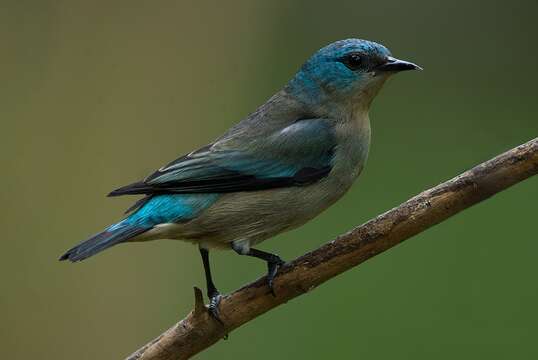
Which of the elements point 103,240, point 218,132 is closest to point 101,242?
point 103,240

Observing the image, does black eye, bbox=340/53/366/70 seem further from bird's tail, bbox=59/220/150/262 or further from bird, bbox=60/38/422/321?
bird's tail, bbox=59/220/150/262

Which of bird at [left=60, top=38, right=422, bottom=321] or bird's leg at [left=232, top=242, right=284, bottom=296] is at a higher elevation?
A: bird at [left=60, top=38, right=422, bottom=321]

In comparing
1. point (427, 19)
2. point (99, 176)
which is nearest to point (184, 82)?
point (99, 176)

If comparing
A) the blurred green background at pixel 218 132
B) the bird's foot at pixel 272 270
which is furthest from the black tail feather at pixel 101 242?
the blurred green background at pixel 218 132

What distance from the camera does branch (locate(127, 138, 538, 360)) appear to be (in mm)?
3537

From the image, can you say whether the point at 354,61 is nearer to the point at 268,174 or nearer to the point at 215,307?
the point at 268,174

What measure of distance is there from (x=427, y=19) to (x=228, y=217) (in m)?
3.42

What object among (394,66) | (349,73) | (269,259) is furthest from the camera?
(349,73)

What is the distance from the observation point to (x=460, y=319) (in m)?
5.00

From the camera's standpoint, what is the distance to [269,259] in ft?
12.9

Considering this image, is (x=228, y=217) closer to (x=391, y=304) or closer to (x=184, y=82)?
(x=391, y=304)

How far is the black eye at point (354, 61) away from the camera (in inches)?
172

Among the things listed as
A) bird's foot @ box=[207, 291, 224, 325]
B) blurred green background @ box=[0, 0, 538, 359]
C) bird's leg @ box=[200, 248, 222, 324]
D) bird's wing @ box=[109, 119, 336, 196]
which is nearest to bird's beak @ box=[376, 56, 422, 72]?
bird's wing @ box=[109, 119, 336, 196]

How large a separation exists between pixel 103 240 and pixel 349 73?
1373 millimetres
